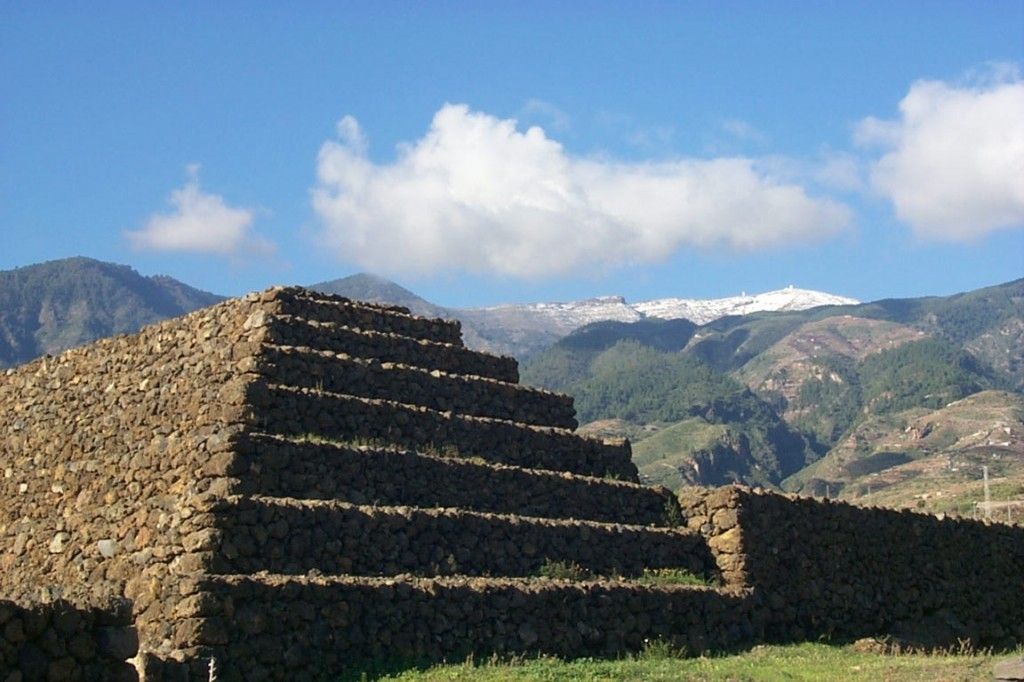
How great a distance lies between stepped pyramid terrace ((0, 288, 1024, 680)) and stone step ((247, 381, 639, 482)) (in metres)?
0.04

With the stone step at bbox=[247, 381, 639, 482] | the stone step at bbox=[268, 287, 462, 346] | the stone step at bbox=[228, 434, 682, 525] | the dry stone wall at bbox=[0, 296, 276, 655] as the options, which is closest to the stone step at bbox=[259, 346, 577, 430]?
the stone step at bbox=[247, 381, 639, 482]

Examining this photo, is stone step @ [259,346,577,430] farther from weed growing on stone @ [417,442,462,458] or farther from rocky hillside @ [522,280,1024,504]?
rocky hillside @ [522,280,1024,504]

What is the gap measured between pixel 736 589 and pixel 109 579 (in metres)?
10.2

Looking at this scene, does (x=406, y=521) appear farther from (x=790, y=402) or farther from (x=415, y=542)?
(x=790, y=402)

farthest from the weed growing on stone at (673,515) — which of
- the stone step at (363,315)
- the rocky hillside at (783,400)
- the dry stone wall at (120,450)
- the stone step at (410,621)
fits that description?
the rocky hillside at (783,400)

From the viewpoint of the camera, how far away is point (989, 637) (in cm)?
2811

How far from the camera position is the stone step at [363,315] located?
920 inches

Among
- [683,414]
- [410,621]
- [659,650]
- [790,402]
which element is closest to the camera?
[410,621]

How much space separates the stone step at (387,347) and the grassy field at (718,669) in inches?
277

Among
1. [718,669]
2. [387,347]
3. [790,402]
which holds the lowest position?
[718,669]

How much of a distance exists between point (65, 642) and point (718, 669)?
8923 millimetres

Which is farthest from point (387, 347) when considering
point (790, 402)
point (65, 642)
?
point (790, 402)

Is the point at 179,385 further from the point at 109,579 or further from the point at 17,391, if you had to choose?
the point at 17,391

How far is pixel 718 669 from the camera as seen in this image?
18297mm
